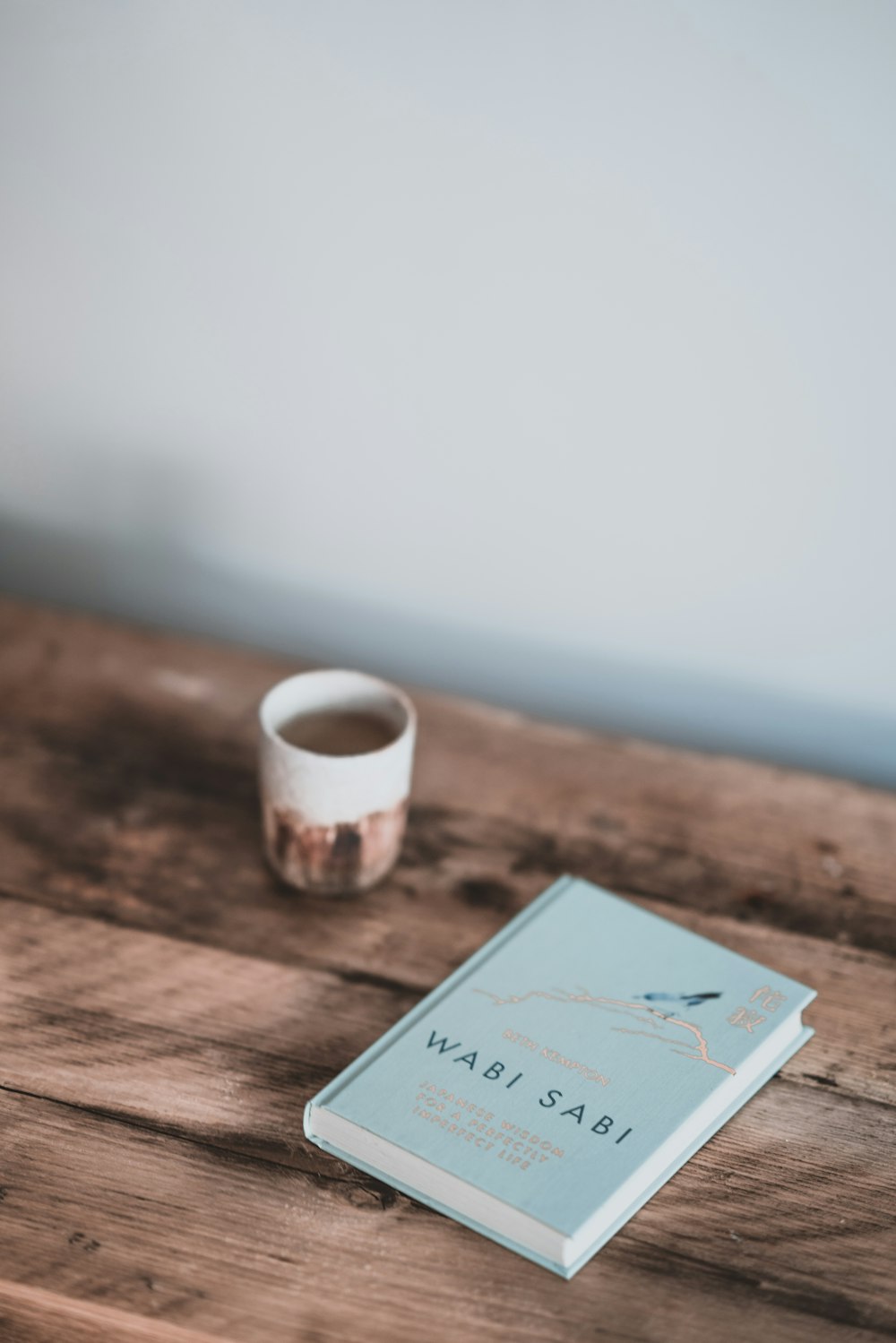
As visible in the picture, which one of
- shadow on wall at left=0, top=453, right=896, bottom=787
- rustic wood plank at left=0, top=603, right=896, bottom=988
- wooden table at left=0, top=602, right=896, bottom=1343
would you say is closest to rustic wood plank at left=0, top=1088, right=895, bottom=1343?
wooden table at left=0, top=602, right=896, bottom=1343

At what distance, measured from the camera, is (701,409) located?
32.7 inches

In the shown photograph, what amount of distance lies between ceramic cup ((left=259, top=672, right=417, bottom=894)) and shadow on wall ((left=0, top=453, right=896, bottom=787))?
0.78 feet

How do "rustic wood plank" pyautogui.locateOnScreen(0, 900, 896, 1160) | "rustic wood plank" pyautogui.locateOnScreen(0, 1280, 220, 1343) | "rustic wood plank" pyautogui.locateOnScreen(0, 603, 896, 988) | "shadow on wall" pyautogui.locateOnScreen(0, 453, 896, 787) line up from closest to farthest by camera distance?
"rustic wood plank" pyautogui.locateOnScreen(0, 1280, 220, 1343)
"rustic wood plank" pyautogui.locateOnScreen(0, 900, 896, 1160)
"rustic wood plank" pyautogui.locateOnScreen(0, 603, 896, 988)
"shadow on wall" pyautogui.locateOnScreen(0, 453, 896, 787)

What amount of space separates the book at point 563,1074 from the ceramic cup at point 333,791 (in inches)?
4.0

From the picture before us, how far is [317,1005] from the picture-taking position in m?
0.67

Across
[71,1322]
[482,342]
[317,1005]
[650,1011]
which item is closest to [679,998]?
[650,1011]

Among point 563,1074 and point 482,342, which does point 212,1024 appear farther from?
point 482,342

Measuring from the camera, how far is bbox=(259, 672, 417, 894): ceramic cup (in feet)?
2.28

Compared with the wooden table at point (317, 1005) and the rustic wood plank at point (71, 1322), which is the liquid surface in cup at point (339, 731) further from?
the rustic wood plank at point (71, 1322)

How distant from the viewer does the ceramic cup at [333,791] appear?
2.28 feet

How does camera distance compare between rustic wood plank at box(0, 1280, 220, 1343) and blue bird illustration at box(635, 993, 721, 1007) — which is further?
blue bird illustration at box(635, 993, 721, 1007)

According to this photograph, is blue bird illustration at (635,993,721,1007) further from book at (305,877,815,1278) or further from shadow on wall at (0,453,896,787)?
shadow on wall at (0,453,896,787)

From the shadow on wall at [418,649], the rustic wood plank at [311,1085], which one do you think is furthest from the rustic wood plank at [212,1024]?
the shadow on wall at [418,649]

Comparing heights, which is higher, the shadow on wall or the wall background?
the wall background
